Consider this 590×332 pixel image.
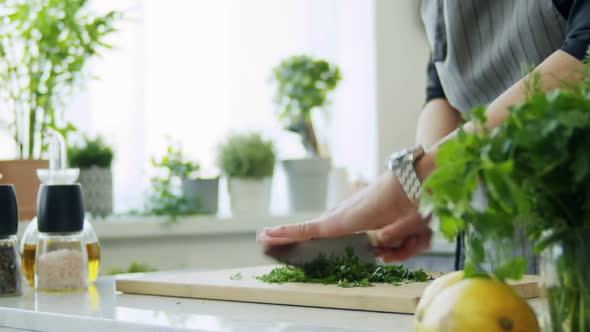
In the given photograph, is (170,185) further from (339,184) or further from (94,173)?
(339,184)

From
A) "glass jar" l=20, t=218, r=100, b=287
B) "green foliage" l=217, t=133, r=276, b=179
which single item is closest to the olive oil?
"glass jar" l=20, t=218, r=100, b=287

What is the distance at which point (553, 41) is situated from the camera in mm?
1312

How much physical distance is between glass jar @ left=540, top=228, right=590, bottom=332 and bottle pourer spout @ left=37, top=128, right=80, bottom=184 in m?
0.89

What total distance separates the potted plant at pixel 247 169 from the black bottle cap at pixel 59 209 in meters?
1.58

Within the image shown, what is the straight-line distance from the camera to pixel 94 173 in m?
2.63

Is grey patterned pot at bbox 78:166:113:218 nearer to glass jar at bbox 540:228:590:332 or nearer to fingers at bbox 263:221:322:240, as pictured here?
fingers at bbox 263:221:322:240

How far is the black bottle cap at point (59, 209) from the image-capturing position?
1.29 m

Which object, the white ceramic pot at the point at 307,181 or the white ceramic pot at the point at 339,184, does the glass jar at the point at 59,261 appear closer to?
the white ceramic pot at the point at 307,181

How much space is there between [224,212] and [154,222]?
0.47m

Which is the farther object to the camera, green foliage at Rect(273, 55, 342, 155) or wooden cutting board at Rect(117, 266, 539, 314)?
green foliage at Rect(273, 55, 342, 155)

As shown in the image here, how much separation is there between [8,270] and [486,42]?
0.83 m

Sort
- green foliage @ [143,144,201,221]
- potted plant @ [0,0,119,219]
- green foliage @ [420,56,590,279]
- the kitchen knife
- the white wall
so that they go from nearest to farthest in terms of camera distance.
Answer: green foliage @ [420,56,590,279] < the kitchen knife < potted plant @ [0,0,119,219] < green foliage @ [143,144,201,221] < the white wall

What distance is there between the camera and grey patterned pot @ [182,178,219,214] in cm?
282

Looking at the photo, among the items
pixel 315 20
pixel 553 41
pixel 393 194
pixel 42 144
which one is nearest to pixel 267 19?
pixel 315 20
